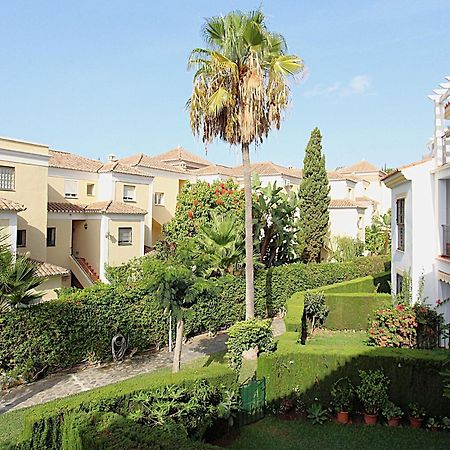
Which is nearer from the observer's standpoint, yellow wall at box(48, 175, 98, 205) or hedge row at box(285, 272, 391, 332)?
hedge row at box(285, 272, 391, 332)

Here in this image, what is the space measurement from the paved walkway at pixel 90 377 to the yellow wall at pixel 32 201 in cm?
1419

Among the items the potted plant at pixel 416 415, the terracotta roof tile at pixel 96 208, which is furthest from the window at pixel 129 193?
the potted plant at pixel 416 415

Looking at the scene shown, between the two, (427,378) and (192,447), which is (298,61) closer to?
(427,378)

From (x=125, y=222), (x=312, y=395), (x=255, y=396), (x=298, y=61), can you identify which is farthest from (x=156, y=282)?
(x=125, y=222)

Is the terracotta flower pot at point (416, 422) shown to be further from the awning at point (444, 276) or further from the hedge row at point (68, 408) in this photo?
the awning at point (444, 276)

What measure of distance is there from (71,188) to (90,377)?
23607mm

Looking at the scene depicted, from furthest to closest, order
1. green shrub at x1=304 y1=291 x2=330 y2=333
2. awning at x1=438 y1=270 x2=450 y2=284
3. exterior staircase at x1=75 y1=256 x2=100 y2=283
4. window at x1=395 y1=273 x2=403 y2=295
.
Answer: exterior staircase at x1=75 y1=256 x2=100 y2=283 < green shrub at x1=304 y1=291 x2=330 y2=333 < window at x1=395 y1=273 x2=403 y2=295 < awning at x1=438 y1=270 x2=450 y2=284

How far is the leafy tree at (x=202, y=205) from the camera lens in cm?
3089

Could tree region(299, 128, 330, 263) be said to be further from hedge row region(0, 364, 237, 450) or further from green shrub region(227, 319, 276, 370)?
hedge row region(0, 364, 237, 450)

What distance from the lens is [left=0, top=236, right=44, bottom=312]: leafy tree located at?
13.6 m

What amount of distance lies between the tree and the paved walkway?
17257 mm

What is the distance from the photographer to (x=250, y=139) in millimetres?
16719

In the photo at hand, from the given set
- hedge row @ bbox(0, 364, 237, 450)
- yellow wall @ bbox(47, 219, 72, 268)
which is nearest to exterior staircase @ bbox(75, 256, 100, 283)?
yellow wall @ bbox(47, 219, 72, 268)

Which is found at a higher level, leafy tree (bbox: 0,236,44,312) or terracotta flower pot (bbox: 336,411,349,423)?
leafy tree (bbox: 0,236,44,312)
